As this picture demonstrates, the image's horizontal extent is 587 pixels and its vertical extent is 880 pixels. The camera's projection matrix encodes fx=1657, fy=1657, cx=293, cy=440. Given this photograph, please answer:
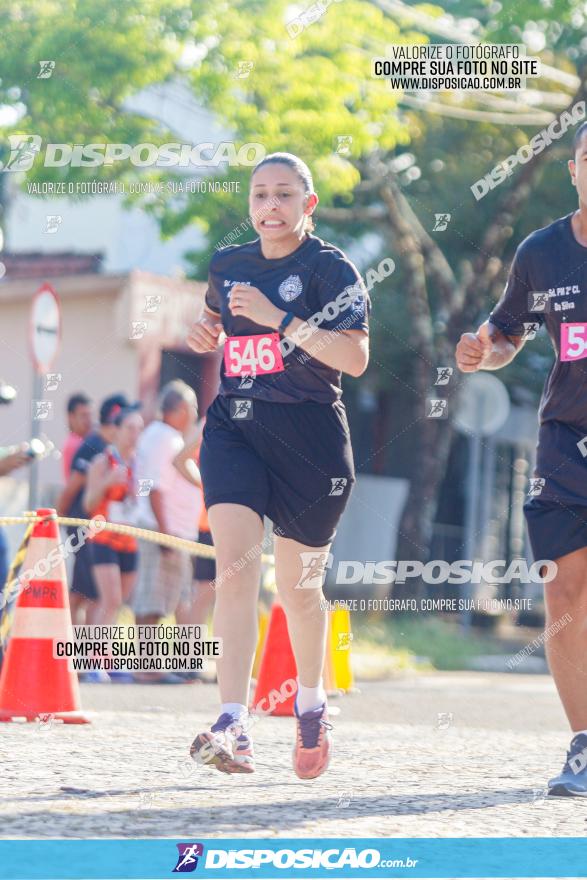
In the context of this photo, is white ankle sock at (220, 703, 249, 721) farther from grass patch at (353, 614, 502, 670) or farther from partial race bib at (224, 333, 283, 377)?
grass patch at (353, 614, 502, 670)

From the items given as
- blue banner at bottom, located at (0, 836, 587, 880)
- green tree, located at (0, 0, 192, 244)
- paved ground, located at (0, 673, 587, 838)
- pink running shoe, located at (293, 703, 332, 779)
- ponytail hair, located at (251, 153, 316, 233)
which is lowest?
blue banner at bottom, located at (0, 836, 587, 880)

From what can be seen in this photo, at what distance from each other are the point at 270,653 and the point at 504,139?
1414 centimetres

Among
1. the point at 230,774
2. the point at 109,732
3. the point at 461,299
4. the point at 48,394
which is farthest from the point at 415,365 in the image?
the point at 230,774

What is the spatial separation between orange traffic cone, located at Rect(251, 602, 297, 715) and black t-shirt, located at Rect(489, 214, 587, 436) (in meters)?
3.27

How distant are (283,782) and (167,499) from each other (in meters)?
5.57

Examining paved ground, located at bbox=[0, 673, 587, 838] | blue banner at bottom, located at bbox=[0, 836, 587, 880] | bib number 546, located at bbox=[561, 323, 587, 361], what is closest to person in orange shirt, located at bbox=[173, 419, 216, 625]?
paved ground, located at bbox=[0, 673, 587, 838]

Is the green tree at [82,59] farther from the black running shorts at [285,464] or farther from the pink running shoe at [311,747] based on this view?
the pink running shoe at [311,747]

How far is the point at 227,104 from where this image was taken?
14.3 meters

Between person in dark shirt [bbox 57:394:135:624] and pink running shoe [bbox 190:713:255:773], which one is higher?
person in dark shirt [bbox 57:394:135:624]

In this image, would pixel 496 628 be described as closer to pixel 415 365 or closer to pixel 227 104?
pixel 415 365

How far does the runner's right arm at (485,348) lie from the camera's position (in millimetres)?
5309

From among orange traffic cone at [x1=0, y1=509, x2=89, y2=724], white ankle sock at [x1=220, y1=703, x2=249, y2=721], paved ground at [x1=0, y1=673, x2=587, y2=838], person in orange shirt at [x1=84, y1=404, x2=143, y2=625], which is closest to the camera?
paved ground at [x1=0, y1=673, x2=587, y2=838]

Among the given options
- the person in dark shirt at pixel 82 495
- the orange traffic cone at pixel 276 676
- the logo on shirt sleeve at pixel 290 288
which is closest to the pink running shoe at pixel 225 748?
the logo on shirt sleeve at pixel 290 288

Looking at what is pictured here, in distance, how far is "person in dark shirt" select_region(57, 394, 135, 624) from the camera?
35.4 feet
